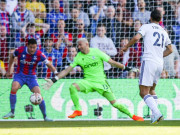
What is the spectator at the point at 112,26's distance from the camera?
1204 cm

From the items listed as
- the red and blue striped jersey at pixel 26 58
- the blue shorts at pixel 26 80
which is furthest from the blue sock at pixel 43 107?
the red and blue striped jersey at pixel 26 58

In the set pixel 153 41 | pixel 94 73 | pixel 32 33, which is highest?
pixel 32 33

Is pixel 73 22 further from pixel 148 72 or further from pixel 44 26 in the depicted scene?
pixel 148 72

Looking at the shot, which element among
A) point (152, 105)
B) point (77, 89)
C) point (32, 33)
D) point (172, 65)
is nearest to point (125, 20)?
point (172, 65)

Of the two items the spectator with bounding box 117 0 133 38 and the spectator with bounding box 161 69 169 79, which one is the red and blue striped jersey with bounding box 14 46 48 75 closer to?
the spectator with bounding box 117 0 133 38

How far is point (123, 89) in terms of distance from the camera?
Result: 1095cm

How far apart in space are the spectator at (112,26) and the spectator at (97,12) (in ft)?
0.56

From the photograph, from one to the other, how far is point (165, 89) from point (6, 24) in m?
4.51

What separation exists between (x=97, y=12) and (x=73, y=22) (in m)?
0.76

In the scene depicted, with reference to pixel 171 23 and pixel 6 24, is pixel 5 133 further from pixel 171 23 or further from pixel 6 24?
pixel 171 23

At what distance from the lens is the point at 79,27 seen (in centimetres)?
1194

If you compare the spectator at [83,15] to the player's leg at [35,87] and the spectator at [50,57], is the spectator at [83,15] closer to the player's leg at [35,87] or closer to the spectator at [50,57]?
the spectator at [50,57]

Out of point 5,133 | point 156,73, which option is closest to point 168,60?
point 156,73

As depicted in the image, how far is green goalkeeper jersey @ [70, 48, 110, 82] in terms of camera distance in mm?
9281
